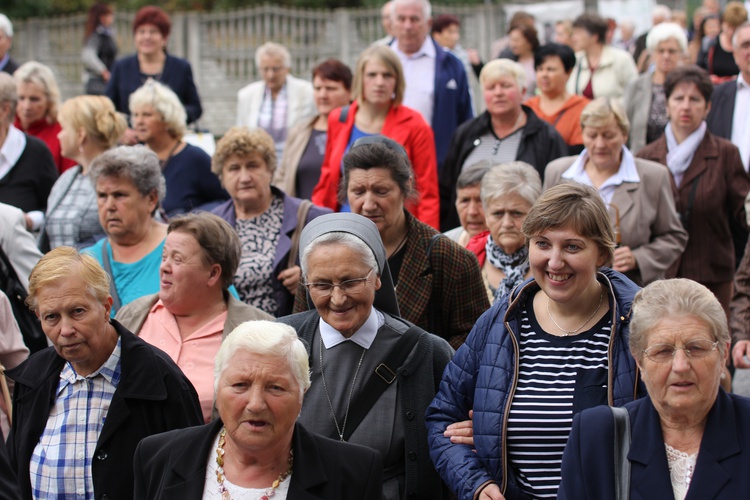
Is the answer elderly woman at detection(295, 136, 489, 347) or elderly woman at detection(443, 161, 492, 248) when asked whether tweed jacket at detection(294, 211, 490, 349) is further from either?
elderly woman at detection(443, 161, 492, 248)

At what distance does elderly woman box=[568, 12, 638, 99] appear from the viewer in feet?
35.2

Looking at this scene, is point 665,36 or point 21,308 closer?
point 21,308

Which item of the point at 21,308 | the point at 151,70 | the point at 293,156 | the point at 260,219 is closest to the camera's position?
the point at 21,308

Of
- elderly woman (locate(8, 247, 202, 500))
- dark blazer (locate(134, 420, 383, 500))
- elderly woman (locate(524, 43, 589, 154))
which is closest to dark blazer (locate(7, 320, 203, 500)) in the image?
elderly woman (locate(8, 247, 202, 500))

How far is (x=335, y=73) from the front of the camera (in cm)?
863

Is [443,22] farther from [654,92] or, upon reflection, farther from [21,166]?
[21,166]

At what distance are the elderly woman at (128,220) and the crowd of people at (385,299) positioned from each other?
0.01m

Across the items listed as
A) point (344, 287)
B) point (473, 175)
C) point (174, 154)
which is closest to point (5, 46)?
point (174, 154)

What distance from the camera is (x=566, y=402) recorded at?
3.93 metres

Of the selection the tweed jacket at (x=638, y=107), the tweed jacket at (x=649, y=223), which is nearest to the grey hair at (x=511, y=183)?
the tweed jacket at (x=649, y=223)

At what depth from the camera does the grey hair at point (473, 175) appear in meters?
6.59

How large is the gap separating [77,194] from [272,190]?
1405 millimetres

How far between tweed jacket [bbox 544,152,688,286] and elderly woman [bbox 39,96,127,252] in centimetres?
330

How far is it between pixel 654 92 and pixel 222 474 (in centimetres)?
664
